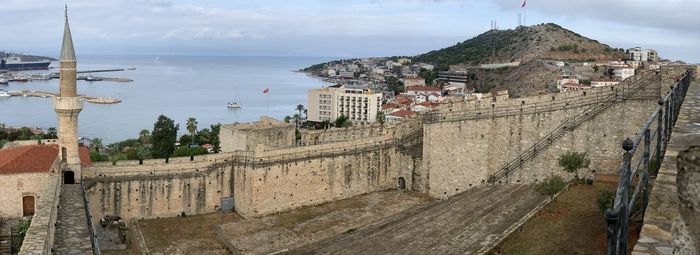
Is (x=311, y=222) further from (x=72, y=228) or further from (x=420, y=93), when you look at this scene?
(x=420, y=93)

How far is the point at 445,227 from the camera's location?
1928 cm

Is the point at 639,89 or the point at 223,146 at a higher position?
the point at 639,89

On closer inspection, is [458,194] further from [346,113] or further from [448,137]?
[346,113]

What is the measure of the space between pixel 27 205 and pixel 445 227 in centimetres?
1238

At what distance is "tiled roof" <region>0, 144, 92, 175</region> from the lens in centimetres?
1792

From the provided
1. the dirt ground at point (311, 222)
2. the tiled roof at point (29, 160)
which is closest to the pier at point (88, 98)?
the tiled roof at point (29, 160)

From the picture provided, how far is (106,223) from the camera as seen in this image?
66.5 ft

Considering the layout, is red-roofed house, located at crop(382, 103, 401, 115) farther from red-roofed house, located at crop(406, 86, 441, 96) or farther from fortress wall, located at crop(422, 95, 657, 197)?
fortress wall, located at crop(422, 95, 657, 197)

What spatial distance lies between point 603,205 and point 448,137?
890 cm

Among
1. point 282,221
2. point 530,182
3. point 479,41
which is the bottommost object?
point 282,221

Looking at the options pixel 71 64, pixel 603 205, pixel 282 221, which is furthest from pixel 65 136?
pixel 603 205

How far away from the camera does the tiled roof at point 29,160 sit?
58.8 ft

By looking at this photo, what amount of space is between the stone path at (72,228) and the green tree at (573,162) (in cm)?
1461

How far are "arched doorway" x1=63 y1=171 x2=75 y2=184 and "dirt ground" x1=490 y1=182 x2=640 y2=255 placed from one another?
1252cm
